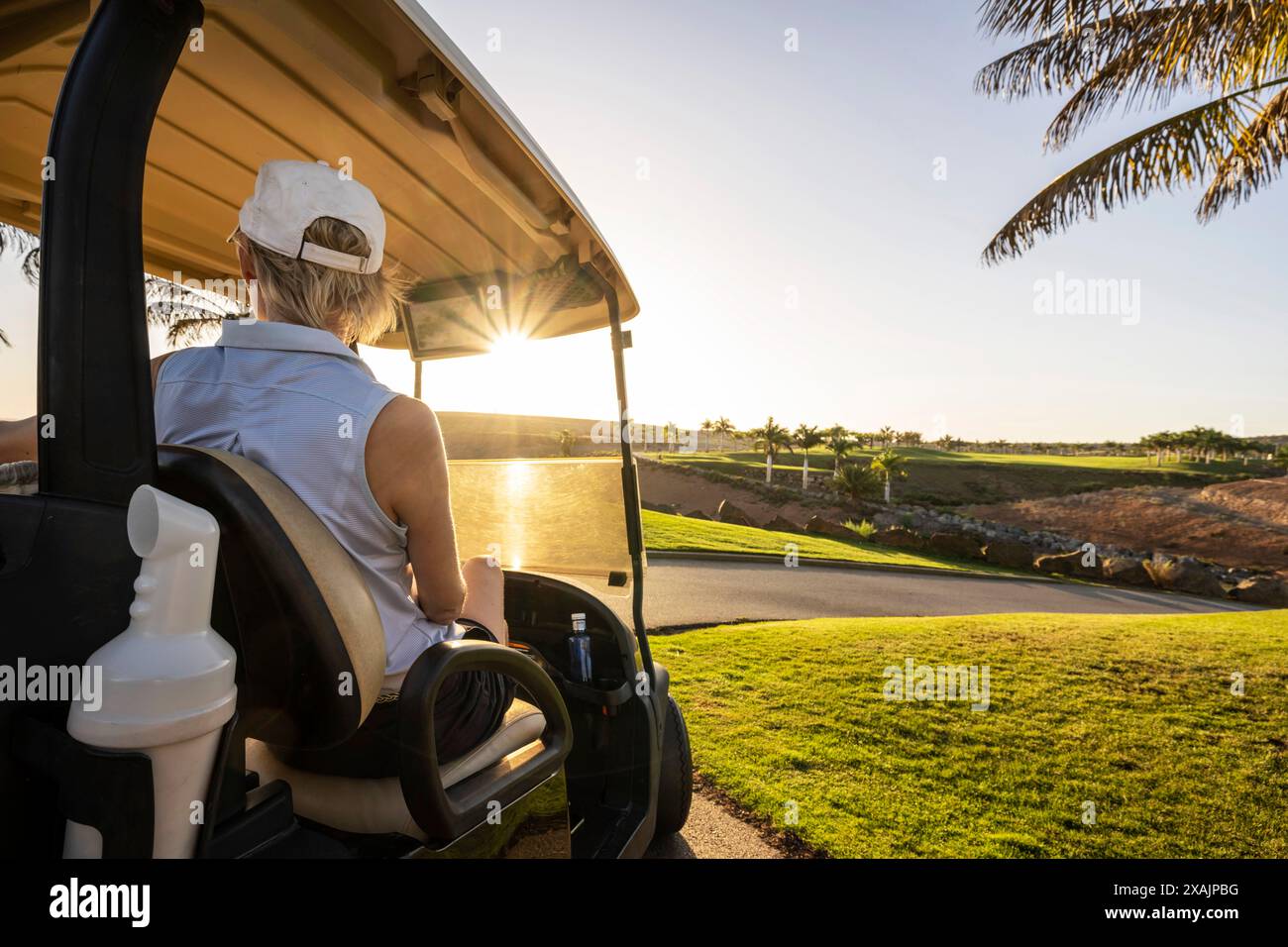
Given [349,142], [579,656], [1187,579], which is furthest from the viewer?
[1187,579]

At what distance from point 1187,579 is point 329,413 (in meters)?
23.9

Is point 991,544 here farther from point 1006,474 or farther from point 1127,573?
point 1006,474

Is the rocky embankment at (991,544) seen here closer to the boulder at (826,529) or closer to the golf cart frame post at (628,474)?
the boulder at (826,529)

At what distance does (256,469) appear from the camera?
1165 millimetres

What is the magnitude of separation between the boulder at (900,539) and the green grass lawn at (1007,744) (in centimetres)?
1790

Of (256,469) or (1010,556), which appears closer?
(256,469)

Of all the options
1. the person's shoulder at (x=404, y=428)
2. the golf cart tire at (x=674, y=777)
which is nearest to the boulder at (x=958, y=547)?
the golf cart tire at (x=674, y=777)

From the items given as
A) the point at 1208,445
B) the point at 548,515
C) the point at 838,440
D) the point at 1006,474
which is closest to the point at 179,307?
the point at 548,515

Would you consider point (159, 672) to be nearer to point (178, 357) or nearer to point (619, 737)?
point (178, 357)

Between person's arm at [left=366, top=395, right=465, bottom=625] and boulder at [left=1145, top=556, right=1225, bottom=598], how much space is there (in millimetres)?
23465

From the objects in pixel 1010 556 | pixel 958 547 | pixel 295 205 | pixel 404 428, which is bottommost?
pixel 1010 556

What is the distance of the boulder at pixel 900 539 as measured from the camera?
2441 cm

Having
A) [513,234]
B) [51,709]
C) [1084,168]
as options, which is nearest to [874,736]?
[513,234]

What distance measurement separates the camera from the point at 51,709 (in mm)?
809
